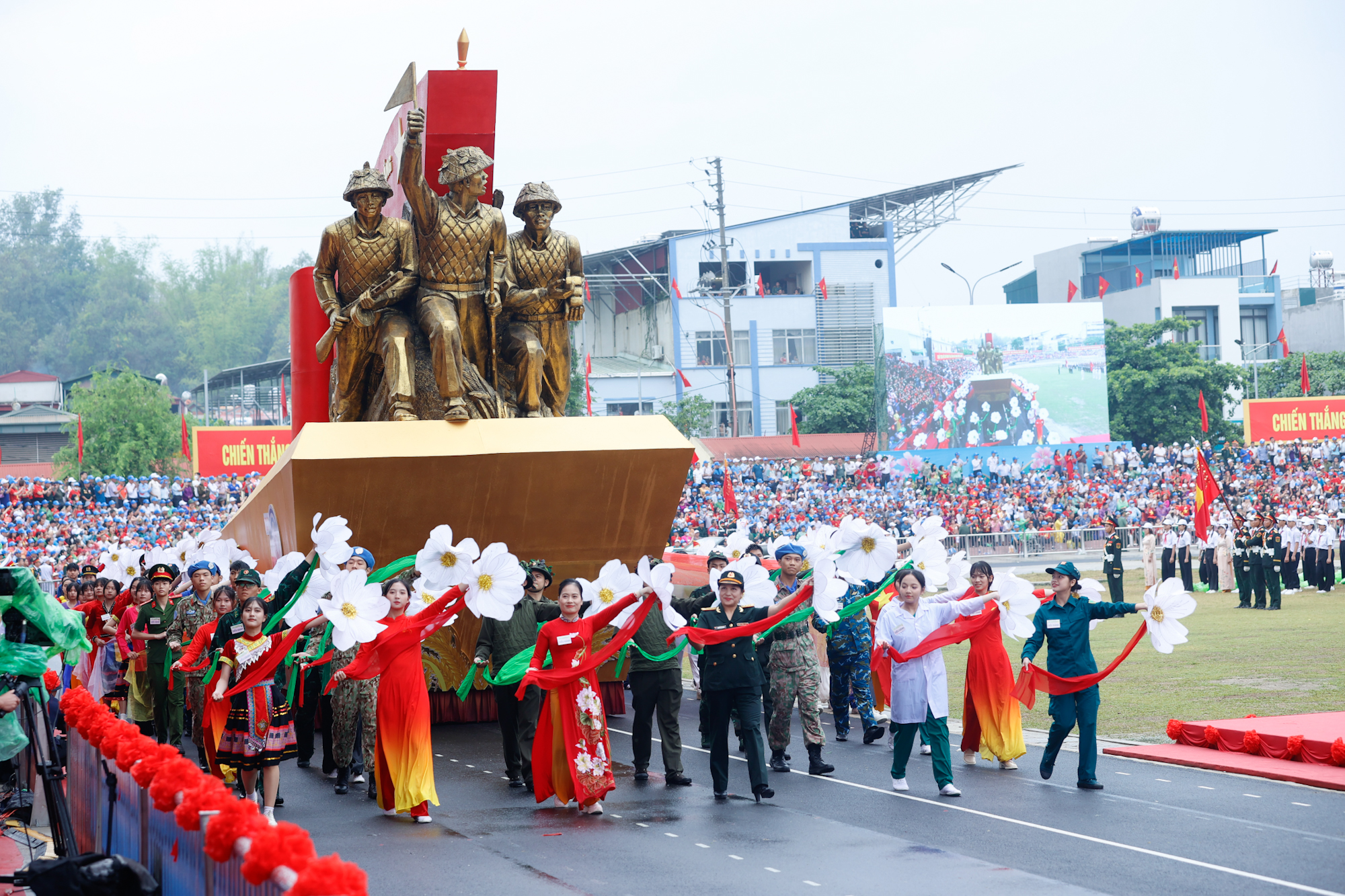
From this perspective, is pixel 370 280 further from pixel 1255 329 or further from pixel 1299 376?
pixel 1255 329

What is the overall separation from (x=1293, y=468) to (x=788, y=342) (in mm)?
22666

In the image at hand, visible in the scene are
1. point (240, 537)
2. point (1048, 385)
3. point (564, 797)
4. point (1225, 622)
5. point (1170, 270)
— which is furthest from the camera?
point (1170, 270)

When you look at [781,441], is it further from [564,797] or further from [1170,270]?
[564,797]

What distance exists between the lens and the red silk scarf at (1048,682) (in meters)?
8.87

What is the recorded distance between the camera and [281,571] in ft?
30.0

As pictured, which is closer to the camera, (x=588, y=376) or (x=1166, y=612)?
(x=1166, y=612)

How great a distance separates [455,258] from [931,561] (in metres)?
5.63

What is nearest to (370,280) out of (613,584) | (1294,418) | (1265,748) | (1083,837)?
(613,584)

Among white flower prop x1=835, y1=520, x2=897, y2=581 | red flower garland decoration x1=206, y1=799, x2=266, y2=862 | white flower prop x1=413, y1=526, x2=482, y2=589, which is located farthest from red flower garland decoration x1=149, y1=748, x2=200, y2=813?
white flower prop x1=835, y1=520, x2=897, y2=581

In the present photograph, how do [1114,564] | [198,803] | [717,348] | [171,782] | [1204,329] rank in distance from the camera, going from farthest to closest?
[1204,329]
[717,348]
[1114,564]
[171,782]
[198,803]

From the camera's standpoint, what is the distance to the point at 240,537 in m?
15.4

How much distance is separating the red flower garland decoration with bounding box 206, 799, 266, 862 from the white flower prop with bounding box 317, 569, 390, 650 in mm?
3331

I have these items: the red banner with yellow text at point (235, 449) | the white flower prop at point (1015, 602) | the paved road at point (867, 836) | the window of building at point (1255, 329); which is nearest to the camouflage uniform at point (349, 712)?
the paved road at point (867, 836)

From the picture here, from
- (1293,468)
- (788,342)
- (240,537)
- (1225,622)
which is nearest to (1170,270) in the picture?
(788,342)
